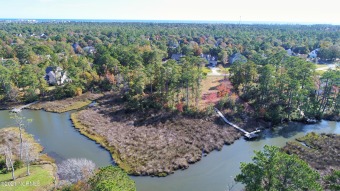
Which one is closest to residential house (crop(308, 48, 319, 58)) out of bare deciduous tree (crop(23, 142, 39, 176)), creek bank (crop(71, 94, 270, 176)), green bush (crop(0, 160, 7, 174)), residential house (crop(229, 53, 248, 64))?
residential house (crop(229, 53, 248, 64))

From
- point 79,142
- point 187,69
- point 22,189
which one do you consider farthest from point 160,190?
point 187,69

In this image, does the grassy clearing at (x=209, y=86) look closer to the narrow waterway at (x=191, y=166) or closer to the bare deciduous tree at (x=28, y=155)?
the narrow waterway at (x=191, y=166)

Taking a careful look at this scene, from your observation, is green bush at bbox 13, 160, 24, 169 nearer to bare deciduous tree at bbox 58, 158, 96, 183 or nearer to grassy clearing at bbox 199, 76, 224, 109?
bare deciduous tree at bbox 58, 158, 96, 183

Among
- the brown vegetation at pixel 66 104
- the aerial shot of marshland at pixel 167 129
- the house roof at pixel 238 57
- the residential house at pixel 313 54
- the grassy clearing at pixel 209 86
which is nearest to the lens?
the aerial shot of marshland at pixel 167 129

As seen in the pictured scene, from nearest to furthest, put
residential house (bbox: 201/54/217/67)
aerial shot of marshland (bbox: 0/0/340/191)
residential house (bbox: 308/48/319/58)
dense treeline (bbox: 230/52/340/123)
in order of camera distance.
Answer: aerial shot of marshland (bbox: 0/0/340/191), dense treeline (bbox: 230/52/340/123), residential house (bbox: 201/54/217/67), residential house (bbox: 308/48/319/58)

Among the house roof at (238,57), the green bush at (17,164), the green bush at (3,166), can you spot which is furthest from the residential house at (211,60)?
the green bush at (3,166)

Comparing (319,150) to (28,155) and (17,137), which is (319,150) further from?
(17,137)
